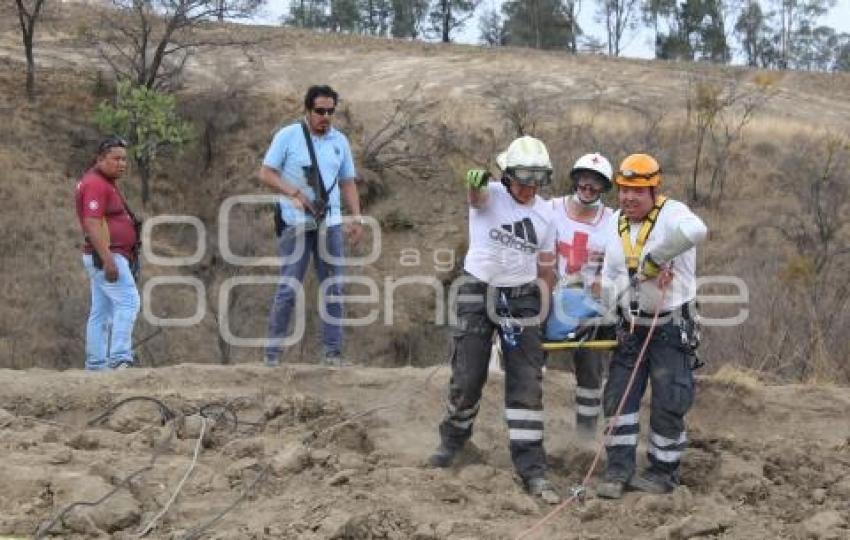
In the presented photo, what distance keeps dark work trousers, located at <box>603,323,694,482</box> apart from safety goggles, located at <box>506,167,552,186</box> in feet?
3.47

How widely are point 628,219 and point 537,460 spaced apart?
153 cm

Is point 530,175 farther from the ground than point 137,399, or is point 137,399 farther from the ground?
point 530,175

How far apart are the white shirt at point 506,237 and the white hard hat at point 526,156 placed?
0.58 feet

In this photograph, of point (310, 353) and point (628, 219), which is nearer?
point (628, 219)

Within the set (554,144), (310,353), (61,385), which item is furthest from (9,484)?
(554,144)

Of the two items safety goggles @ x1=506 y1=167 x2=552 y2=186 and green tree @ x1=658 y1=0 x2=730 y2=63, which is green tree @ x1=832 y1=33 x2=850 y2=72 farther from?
safety goggles @ x1=506 y1=167 x2=552 y2=186

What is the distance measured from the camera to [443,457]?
632cm

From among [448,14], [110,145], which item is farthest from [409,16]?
[110,145]

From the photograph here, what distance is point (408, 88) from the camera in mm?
31000

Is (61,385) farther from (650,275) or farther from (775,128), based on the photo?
(775,128)

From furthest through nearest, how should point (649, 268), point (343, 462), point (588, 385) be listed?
1. point (588, 385)
2. point (343, 462)
3. point (649, 268)

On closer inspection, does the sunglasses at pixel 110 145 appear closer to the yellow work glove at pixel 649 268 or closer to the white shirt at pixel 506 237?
the white shirt at pixel 506 237

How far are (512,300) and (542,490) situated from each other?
3.65 feet

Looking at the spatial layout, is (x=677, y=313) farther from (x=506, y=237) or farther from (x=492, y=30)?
(x=492, y=30)
